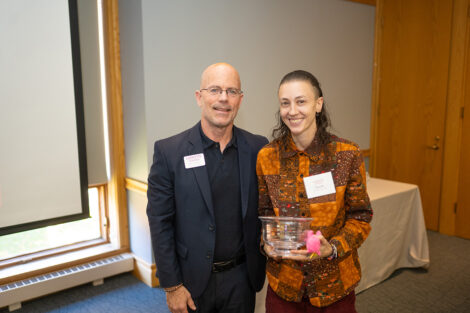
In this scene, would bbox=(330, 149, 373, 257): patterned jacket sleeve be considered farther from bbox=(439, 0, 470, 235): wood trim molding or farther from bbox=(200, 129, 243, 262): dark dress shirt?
bbox=(439, 0, 470, 235): wood trim molding

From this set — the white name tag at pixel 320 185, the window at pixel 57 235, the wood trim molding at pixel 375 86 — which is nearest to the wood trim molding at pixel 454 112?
the wood trim molding at pixel 375 86

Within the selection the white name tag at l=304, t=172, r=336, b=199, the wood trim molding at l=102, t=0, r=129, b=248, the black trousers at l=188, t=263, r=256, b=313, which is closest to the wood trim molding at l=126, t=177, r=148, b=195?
the wood trim molding at l=102, t=0, r=129, b=248

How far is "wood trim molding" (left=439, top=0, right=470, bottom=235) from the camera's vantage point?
4008 mm

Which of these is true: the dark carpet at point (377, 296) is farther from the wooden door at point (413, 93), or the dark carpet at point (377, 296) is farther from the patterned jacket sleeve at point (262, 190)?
the patterned jacket sleeve at point (262, 190)

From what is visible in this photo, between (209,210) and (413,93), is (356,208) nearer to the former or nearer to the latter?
(209,210)

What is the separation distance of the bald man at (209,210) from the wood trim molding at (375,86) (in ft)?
11.9

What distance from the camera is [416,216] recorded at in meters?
3.35

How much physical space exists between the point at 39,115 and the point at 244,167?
6.30 ft

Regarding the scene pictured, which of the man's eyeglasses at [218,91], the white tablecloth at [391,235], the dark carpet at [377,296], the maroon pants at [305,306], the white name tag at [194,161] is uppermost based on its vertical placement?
the man's eyeglasses at [218,91]

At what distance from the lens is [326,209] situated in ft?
4.63

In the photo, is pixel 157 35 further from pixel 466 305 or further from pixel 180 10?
pixel 466 305

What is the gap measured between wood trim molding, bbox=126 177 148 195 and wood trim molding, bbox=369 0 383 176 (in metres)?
3.19

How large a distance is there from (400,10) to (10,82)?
14.3ft

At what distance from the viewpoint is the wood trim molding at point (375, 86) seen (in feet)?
15.3
